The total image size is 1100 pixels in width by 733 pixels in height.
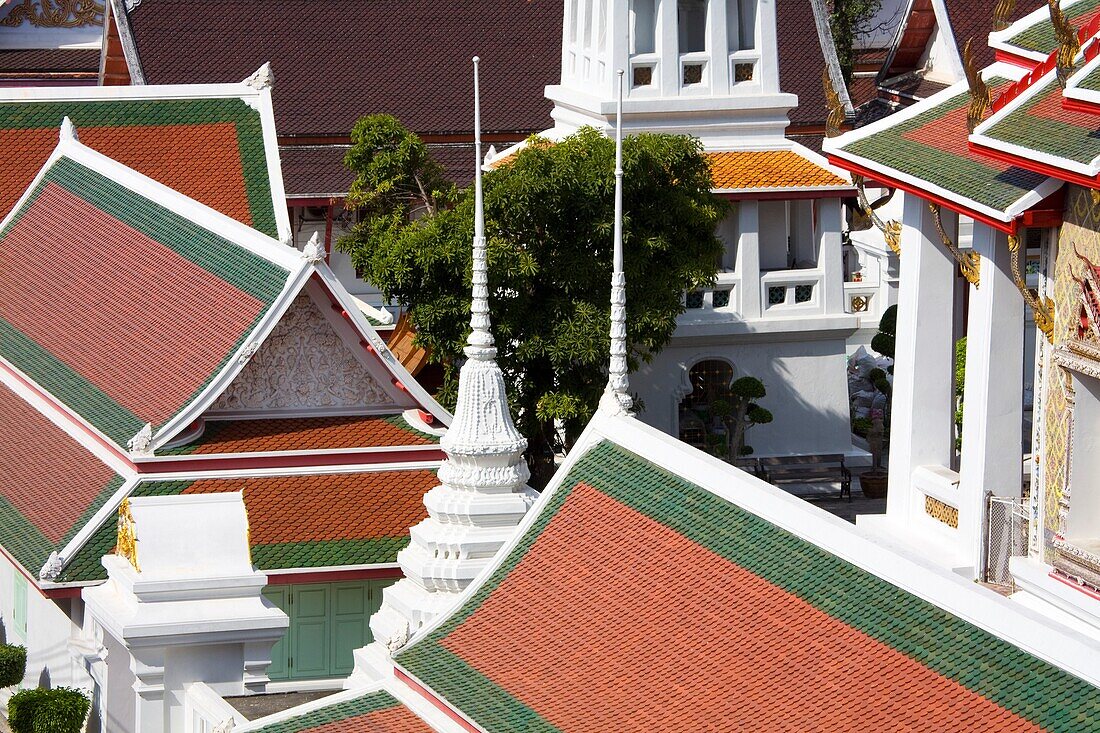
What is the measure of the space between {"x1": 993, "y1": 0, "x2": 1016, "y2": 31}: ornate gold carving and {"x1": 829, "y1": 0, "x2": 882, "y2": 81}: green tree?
1052 inches

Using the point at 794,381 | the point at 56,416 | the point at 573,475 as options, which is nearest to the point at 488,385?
the point at 573,475

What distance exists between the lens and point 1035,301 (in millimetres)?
19500

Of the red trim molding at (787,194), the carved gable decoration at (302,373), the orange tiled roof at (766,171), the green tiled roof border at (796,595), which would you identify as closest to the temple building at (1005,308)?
the green tiled roof border at (796,595)

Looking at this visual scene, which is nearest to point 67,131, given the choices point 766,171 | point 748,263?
point 748,263

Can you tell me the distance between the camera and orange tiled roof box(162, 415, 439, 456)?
26.9 meters

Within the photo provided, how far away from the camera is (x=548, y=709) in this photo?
18.4 m

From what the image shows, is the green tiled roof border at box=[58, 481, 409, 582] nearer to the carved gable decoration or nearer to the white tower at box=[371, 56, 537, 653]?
the carved gable decoration

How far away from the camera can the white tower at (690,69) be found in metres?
36.2

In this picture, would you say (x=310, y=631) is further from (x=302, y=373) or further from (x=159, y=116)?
(x=159, y=116)

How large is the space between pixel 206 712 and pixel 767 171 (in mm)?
16583

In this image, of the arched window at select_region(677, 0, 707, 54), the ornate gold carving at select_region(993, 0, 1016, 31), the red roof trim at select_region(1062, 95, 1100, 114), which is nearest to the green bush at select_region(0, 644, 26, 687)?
the ornate gold carving at select_region(993, 0, 1016, 31)

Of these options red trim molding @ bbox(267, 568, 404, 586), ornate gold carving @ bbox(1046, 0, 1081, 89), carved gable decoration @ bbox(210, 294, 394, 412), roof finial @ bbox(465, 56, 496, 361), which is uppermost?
ornate gold carving @ bbox(1046, 0, 1081, 89)

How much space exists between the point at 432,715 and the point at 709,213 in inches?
491

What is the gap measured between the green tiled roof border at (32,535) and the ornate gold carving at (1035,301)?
10.5m
